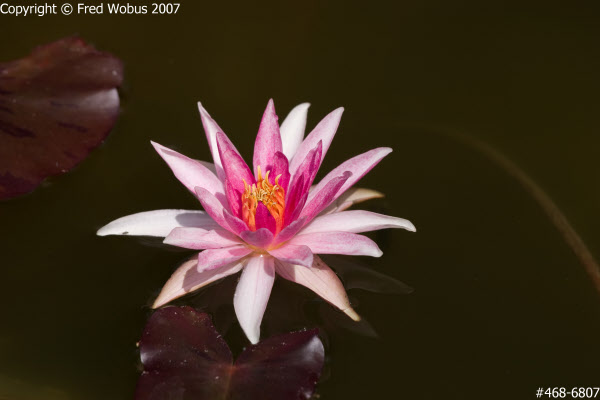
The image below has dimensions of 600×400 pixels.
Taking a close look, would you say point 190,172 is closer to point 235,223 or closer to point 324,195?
point 235,223

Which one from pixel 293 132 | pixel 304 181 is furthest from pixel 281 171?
pixel 293 132

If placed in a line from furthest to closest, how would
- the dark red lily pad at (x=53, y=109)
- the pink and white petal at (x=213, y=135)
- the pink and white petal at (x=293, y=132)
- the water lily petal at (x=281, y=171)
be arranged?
1. the dark red lily pad at (x=53, y=109)
2. the pink and white petal at (x=293, y=132)
3. the pink and white petal at (x=213, y=135)
4. the water lily petal at (x=281, y=171)

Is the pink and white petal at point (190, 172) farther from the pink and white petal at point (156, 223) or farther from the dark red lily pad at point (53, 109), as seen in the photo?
the dark red lily pad at point (53, 109)

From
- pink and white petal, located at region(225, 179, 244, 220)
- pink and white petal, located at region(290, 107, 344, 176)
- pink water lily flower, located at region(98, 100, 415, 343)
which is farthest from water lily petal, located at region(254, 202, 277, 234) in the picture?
pink and white petal, located at region(290, 107, 344, 176)

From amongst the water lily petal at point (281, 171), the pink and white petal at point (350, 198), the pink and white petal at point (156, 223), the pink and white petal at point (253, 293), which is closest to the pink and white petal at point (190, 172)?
the pink and white petal at point (156, 223)

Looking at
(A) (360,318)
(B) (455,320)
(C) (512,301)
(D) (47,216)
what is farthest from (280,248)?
(D) (47,216)

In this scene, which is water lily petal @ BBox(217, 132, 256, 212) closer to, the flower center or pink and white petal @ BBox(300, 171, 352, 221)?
the flower center

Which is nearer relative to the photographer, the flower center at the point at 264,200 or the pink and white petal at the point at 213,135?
the flower center at the point at 264,200
